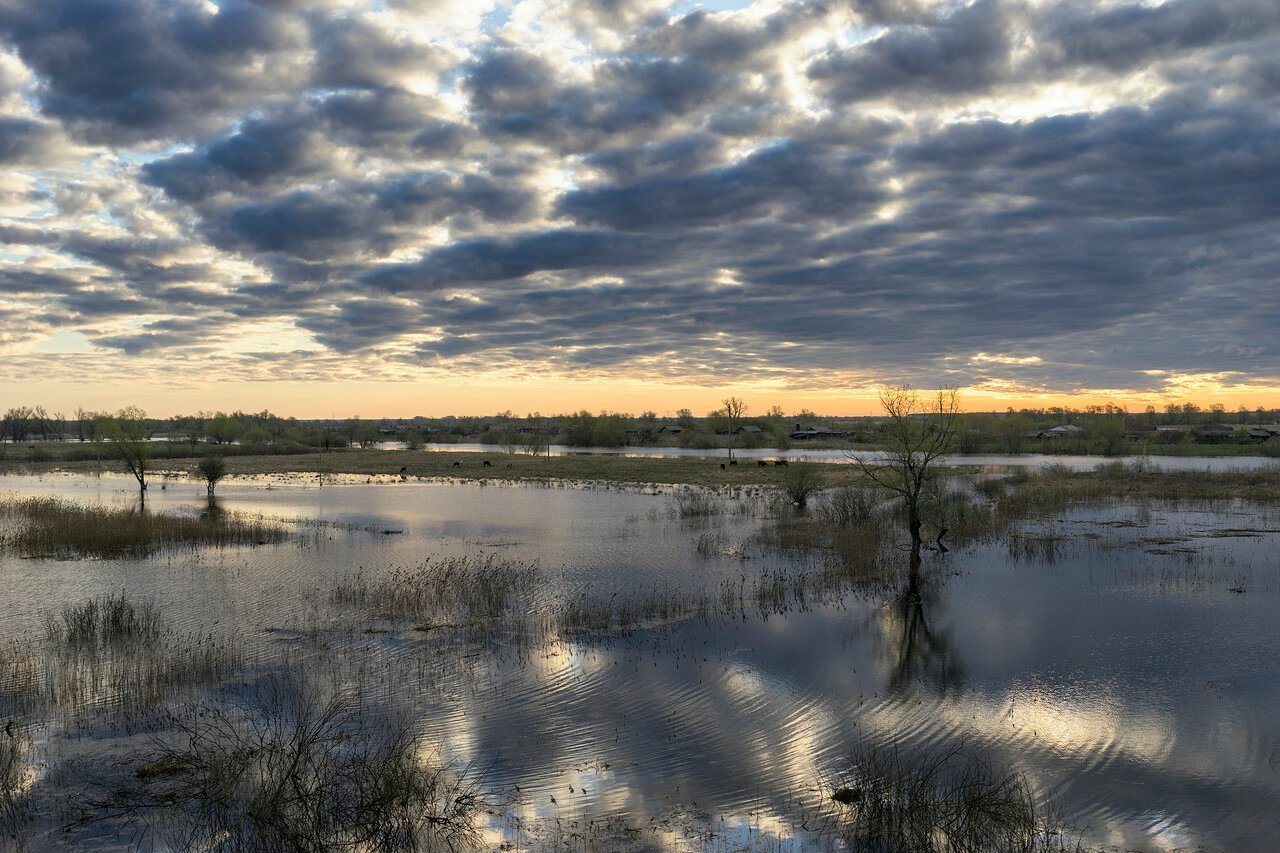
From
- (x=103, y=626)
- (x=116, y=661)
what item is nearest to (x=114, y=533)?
(x=103, y=626)

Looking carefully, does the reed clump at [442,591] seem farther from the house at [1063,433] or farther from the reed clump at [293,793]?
the house at [1063,433]

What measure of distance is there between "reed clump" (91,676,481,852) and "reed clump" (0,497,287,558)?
21842mm

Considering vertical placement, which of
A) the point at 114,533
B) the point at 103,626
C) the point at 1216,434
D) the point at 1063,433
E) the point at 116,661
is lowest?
the point at 116,661

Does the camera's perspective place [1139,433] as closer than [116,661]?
No

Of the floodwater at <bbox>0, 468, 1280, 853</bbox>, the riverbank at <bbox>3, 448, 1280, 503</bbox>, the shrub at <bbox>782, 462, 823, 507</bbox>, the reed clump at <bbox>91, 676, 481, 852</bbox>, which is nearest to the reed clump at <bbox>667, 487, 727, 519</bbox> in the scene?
the shrub at <bbox>782, 462, 823, 507</bbox>

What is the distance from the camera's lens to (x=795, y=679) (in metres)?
14.9

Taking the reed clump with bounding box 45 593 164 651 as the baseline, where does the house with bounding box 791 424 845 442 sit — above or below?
above

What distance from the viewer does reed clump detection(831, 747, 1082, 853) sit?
334 inches

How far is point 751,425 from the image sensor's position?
629 feet

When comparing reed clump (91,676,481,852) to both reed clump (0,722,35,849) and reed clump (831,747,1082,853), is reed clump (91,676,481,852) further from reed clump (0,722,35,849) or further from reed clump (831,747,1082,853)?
reed clump (831,747,1082,853)

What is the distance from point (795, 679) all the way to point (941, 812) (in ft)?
18.9

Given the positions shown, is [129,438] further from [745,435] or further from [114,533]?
[745,435]

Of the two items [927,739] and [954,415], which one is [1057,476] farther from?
[927,739]

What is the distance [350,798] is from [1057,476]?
6222cm
